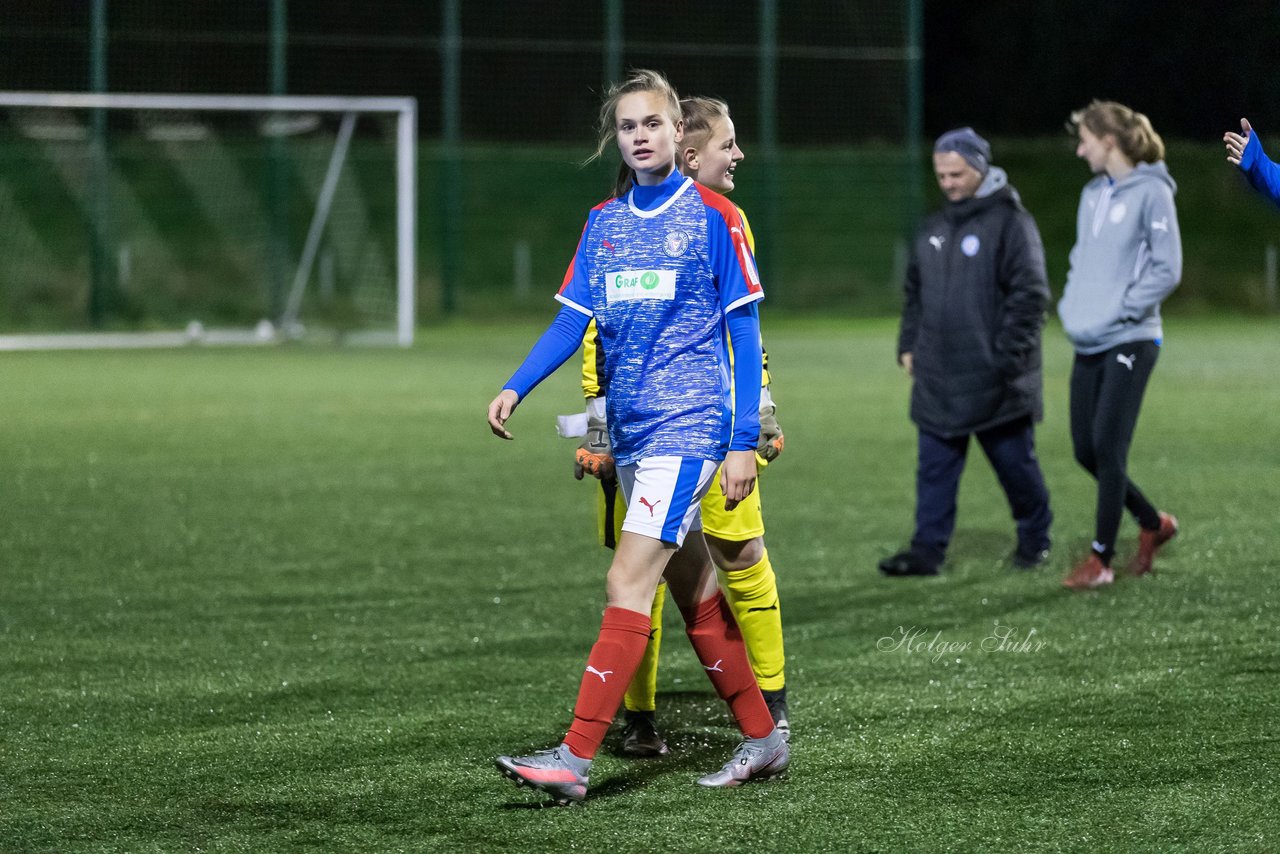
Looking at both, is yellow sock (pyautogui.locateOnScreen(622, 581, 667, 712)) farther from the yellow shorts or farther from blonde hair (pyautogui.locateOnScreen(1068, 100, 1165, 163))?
blonde hair (pyautogui.locateOnScreen(1068, 100, 1165, 163))

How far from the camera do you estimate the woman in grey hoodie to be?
7.14 metres

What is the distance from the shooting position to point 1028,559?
309 inches

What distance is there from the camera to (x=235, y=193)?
29266mm

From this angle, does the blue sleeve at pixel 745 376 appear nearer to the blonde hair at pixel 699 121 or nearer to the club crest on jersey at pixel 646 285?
the club crest on jersey at pixel 646 285

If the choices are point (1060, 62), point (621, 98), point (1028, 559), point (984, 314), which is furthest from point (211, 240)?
point (621, 98)

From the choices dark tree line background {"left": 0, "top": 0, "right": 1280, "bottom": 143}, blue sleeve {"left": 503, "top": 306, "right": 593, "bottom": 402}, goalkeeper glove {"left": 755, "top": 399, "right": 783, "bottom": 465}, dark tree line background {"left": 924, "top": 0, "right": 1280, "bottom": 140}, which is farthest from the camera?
dark tree line background {"left": 924, "top": 0, "right": 1280, "bottom": 140}

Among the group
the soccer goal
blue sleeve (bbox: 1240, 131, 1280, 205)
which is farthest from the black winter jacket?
the soccer goal

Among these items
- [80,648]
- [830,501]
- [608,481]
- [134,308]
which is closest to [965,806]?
[608,481]

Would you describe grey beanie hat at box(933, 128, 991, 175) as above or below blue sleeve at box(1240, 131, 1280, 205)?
above

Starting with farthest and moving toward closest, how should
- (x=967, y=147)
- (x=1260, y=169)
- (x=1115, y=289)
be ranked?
(x=967, y=147)
(x=1115, y=289)
(x=1260, y=169)

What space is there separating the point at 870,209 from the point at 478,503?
20832mm

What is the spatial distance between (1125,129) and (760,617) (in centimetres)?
326

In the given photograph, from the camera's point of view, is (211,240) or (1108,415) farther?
(211,240)

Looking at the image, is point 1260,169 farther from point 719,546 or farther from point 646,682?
point 646,682
